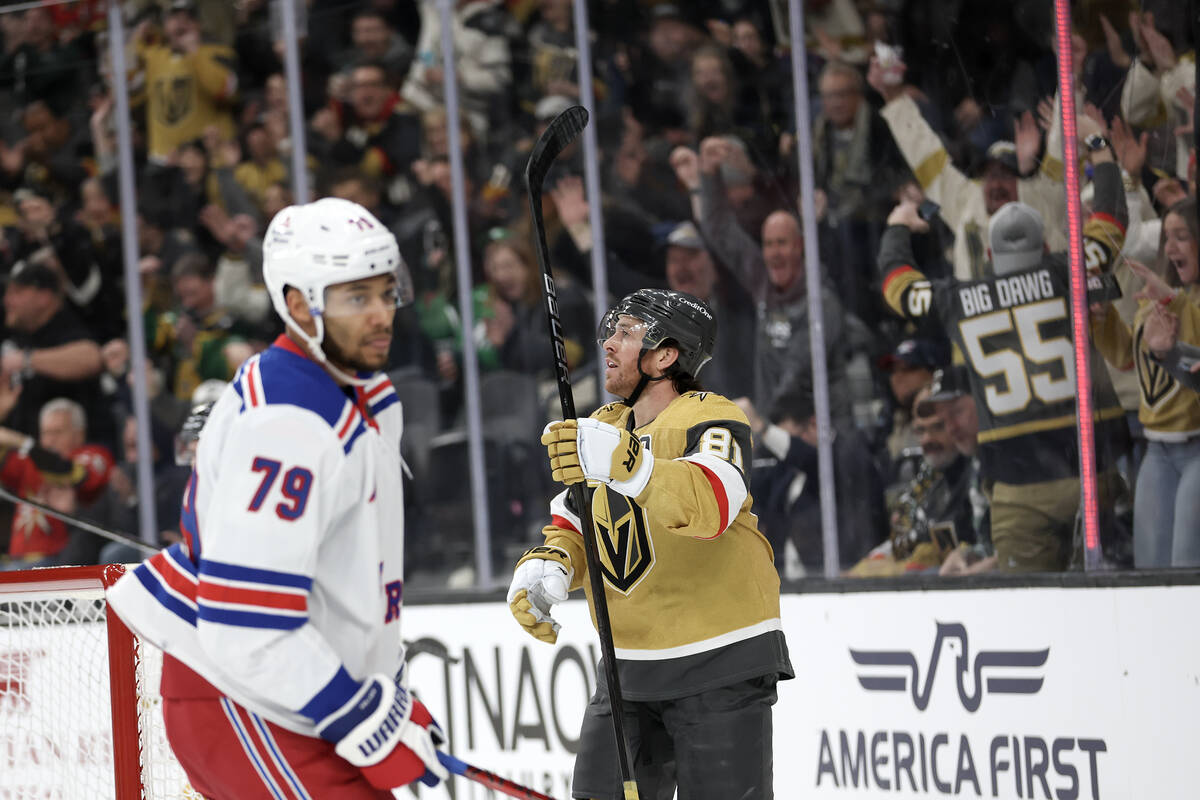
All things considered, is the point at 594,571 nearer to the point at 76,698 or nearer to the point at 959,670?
the point at 76,698

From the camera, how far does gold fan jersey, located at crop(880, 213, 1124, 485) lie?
3.84 metres

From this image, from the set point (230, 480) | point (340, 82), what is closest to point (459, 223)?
point (340, 82)

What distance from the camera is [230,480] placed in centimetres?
176

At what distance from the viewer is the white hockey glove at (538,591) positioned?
8.91 ft

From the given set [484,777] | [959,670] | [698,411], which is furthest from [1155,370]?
[484,777]

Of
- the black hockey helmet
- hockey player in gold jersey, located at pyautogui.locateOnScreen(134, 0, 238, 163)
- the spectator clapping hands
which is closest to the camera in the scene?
the black hockey helmet

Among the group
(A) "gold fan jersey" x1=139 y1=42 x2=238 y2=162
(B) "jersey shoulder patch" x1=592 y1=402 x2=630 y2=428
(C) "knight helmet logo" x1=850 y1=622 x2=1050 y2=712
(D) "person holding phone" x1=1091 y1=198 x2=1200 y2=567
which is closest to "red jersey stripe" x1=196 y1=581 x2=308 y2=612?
(B) "jersey shoulder patch" x1=592 y1=402 x2=630 y2=428

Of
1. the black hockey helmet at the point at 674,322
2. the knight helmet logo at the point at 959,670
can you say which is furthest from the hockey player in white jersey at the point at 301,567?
the knight helmet logo at the point at 959,670

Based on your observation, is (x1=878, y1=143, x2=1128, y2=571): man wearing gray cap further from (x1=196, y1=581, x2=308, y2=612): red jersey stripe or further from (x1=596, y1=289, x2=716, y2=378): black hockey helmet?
(x1=196, y1=581, x2=308, y2=612): red jersey stripe

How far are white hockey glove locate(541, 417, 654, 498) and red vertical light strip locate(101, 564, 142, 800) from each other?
3.20 feet

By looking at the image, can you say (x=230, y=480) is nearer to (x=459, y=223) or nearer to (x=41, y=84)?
(x=459, y=223)

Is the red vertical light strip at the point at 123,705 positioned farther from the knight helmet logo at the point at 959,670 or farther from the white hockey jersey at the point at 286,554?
the knight helmet logo at the point at 959,670

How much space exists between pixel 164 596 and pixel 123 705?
110cm

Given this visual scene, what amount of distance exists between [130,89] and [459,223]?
1.63 meters
